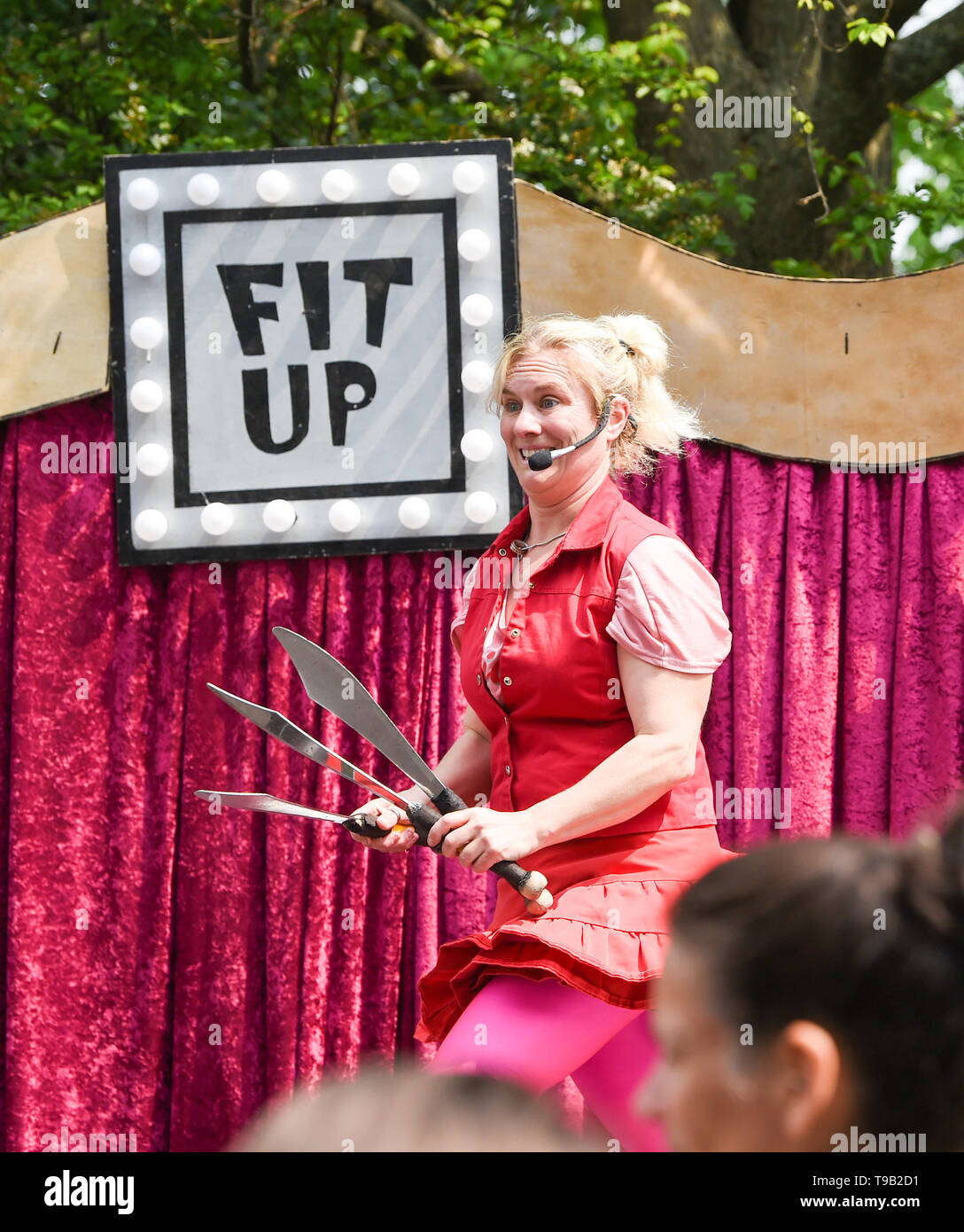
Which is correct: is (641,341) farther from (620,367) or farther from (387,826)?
(387,826)

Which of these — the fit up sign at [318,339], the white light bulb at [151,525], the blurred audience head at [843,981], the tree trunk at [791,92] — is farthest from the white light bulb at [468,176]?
the blurred audience head at [843,981]

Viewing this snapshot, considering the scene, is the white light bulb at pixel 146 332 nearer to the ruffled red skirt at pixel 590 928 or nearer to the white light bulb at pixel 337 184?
the white light bulb at pixel 337 184

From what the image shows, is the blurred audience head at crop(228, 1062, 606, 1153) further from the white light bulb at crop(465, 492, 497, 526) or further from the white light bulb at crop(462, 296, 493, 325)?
the white light bulb at crop(462, 296, 493, 325)

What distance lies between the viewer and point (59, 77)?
14.2 feet

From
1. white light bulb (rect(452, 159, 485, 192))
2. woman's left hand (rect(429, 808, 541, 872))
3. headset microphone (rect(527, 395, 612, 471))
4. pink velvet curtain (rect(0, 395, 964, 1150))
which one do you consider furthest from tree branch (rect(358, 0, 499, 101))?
woman's left hand (rect(429, 808, 541, 872))

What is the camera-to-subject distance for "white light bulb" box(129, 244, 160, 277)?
9.36 feet

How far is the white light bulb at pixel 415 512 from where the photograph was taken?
2828mm

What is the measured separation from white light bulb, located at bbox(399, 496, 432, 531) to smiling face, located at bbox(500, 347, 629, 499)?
68cm

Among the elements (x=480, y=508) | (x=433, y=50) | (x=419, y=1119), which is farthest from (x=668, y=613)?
(x=433, y=50)

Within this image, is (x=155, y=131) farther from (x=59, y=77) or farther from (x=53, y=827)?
(x=53, y=827)

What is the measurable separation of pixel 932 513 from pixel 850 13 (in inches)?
71.8

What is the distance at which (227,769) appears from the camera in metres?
2.94

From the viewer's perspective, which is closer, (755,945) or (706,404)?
(755,945)
